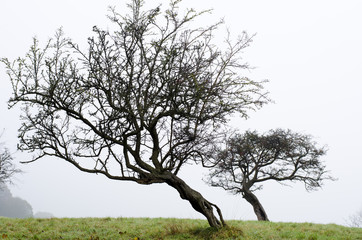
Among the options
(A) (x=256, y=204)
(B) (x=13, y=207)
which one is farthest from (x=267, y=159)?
(B) (x=13, y=207)

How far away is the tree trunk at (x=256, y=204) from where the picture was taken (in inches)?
865

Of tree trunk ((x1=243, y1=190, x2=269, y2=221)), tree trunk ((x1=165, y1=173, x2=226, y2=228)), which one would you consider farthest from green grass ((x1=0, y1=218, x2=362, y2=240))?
tree trunk ((x1=243, y1=190, x2=269, y2=221))

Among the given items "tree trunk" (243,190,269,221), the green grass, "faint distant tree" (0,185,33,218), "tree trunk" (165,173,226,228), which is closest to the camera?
the green grass

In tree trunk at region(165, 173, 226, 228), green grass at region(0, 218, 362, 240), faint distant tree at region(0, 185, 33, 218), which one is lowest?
green grass at region(0, 218, 362, 240)

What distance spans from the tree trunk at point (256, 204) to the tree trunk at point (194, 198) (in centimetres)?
1175

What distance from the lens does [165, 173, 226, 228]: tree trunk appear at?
11.3 metres

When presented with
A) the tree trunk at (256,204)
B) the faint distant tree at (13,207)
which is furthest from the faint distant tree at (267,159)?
the faint distant tree at (13,207)

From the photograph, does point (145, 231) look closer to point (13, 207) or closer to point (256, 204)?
point (256, 204)

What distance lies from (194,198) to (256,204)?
12886mm

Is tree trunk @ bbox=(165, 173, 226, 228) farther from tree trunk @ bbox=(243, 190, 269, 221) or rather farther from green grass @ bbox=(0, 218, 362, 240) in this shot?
tree trunk @ bbox=(243, 190, 269, 221)

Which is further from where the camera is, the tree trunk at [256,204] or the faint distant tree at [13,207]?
the faint distant tree at [13,207]

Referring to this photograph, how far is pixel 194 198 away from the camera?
37.2 ft

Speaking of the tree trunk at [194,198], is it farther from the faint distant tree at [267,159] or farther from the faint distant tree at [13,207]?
the faint distant tree at [13,207]

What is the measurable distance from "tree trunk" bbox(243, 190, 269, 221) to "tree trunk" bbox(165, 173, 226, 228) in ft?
38.5
